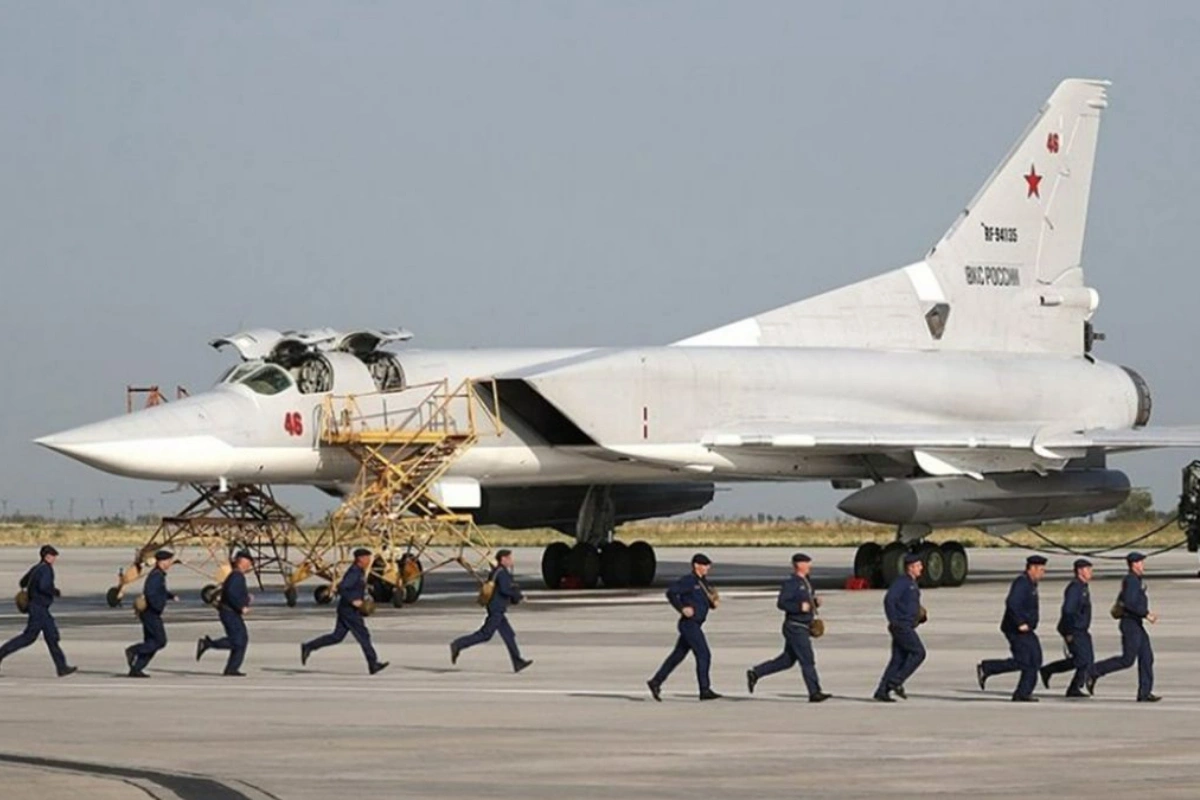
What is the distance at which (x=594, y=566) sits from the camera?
36.5 m

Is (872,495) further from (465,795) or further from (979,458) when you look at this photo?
(465,795)

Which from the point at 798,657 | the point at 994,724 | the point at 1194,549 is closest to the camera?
the point at 994,724

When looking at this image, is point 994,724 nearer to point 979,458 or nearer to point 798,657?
point 798,657

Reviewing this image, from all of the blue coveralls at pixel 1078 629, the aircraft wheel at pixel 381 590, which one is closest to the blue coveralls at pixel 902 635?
the blue coveralls at pixel 1078 629

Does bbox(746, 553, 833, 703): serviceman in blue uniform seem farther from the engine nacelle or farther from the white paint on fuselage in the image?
the engine nacelle

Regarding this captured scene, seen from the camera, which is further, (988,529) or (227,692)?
(988,529)

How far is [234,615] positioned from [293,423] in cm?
1082

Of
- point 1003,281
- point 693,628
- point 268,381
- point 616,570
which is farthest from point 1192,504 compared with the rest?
point 693,628

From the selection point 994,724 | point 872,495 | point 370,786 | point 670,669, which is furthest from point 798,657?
point 872,495

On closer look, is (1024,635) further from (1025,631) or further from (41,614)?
(41,614)

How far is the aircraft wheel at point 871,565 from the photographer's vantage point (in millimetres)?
34406

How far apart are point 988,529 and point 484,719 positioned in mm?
20365

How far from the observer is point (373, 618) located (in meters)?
28.3

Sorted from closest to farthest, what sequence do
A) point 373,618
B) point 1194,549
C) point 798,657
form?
point 798,657 → point 373,618 → point 1194,549
